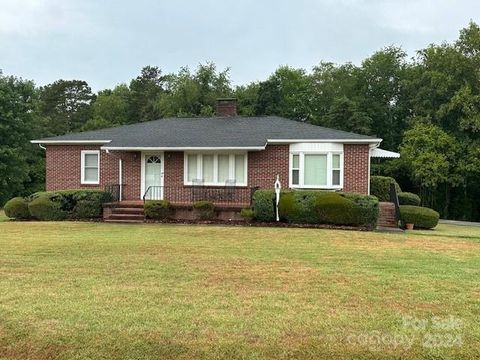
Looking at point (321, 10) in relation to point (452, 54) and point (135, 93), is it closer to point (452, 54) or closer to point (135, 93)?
point (452, 54)

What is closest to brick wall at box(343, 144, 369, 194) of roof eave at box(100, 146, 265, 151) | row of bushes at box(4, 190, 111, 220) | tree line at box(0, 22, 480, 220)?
roof eave at box(100, 146, 265, 151)

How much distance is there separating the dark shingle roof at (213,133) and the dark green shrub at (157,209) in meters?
2.69

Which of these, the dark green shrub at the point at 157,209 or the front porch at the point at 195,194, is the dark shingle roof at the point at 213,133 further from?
the dark green shrub at the point at 157,209

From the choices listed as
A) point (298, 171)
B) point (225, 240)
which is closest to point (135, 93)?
point (298, 171)

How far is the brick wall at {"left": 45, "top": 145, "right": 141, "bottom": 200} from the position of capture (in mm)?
19703

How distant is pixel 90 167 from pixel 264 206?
8810mm

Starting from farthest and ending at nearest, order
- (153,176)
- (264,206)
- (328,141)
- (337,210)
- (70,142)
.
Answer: (70,142) → (153,176) → (328,141) → (264,206) → (337,210)

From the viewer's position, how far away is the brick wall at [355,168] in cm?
1767

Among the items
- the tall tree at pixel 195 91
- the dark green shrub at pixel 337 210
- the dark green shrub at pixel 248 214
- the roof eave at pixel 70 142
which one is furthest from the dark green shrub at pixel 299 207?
the tall tree at pixel 195 91

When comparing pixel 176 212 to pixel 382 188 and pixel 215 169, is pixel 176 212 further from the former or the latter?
pixel 382 188

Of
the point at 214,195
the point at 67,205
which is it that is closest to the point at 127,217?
the point at 67,205

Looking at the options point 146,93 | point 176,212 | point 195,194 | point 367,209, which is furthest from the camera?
point 146,93

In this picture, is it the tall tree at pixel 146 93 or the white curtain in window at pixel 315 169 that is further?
Answer: the tall tree at pixel 146 93

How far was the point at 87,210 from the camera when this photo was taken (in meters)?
17.5
